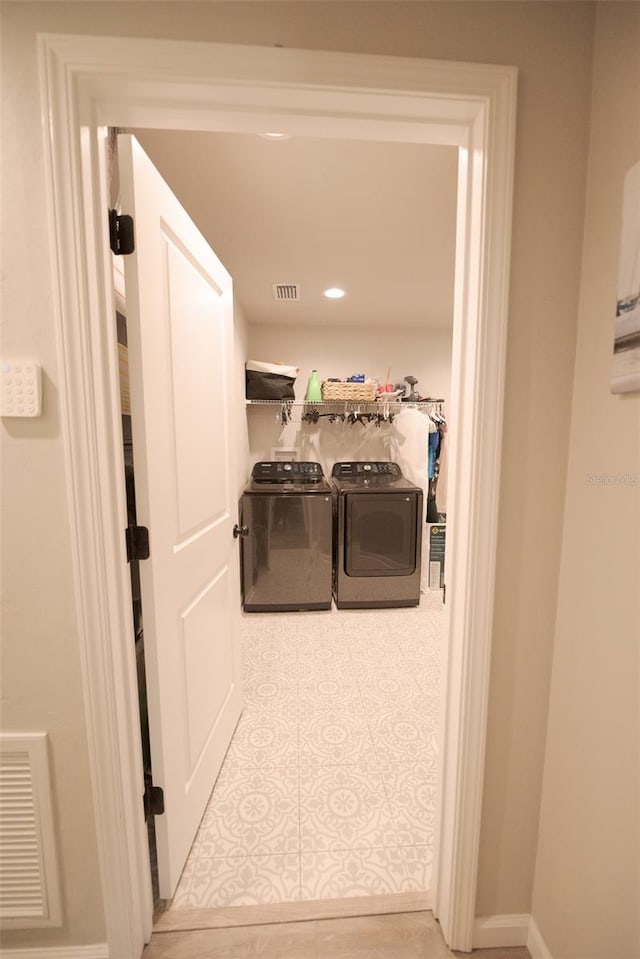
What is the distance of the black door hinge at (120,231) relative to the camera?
873mm

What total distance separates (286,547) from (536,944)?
2.07 meters

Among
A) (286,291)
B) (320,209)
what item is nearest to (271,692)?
(320,209)

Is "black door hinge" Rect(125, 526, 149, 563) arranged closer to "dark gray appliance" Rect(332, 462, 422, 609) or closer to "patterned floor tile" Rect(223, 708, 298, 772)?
"patterned floor tile" Rect(223, 708, 298, 772)

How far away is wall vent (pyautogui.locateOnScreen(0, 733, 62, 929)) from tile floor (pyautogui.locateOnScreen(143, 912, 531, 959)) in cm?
33

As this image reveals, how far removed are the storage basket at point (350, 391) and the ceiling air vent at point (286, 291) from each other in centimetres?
72

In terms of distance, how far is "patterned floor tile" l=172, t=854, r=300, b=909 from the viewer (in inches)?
42.7

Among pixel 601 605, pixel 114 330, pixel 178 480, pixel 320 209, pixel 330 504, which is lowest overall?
pixel 330 504

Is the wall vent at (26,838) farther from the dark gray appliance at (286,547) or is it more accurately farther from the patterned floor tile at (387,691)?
the dark gray appliance at (286,547)

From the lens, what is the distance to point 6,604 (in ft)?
2.79

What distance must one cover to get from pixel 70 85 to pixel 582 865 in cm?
202

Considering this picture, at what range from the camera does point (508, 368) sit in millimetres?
853

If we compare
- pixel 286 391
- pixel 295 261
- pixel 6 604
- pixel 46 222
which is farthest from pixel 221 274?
pixel 286 391

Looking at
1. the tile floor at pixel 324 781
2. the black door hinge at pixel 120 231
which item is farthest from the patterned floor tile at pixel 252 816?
the black door hinge at pixel 120 231

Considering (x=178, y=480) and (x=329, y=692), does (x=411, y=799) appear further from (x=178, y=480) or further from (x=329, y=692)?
(x=178, y=480)
